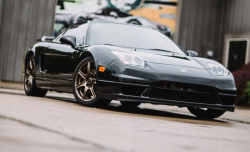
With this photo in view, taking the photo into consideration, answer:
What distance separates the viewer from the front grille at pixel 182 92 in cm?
623

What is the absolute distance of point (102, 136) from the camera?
382cm

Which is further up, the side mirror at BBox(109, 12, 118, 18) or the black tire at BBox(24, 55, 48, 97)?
the side mirror at BBox(109, 12, 118, 18)

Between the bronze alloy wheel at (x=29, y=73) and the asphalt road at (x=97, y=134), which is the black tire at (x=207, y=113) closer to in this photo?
the asphalt road at (x=97, y=134)

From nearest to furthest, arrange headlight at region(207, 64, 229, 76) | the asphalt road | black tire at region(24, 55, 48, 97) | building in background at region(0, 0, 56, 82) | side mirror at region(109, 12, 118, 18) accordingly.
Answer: the asphalt road → headlight at region(207, 64, 229, 76) → black tire at region(24, 55, 48, 97) → building in background at region(0, 0, 56, 82) → side mirror at region(109, 12, 118, 18)

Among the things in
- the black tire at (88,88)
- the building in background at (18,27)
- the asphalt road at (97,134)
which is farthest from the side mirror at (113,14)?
the asphalt road at (97,134)

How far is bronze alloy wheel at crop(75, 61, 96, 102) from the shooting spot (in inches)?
259

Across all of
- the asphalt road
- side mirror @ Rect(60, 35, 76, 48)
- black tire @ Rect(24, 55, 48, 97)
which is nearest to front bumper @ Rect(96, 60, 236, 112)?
the asphalt road

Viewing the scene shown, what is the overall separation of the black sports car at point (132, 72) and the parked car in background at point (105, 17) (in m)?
6.78

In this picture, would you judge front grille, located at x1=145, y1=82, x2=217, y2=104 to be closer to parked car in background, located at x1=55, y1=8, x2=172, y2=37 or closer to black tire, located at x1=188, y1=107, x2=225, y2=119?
black tire, located at x1=188, y1=107, x2=225, y2=119

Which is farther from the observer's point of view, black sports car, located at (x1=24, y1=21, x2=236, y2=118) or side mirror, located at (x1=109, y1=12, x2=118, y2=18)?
side mirror, located at (x1=109, y1=12, x2=118, y2=18)

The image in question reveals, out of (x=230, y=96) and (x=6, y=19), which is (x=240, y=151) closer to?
(x=230, y=96)

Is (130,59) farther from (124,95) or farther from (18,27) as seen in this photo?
(18,27)

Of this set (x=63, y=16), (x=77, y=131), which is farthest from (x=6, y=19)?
(x=77, y=131)

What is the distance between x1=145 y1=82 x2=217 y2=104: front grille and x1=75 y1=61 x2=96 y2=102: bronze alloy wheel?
752mm
